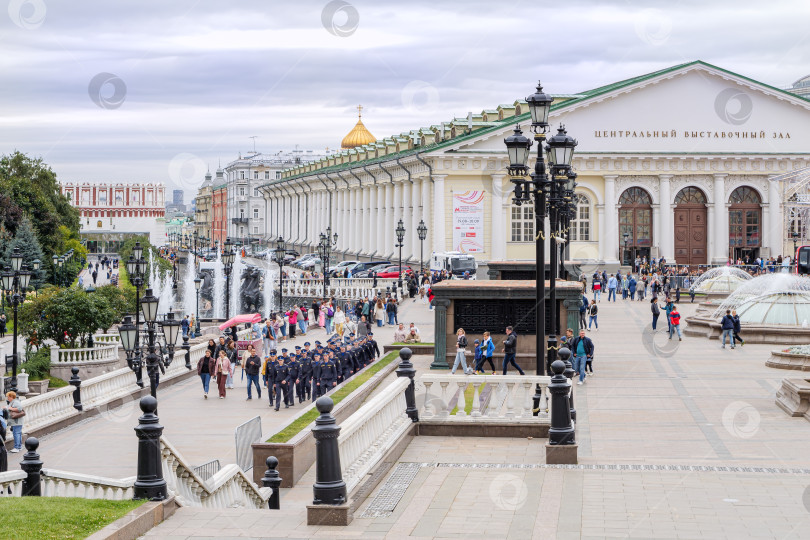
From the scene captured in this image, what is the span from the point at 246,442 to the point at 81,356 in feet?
68.1

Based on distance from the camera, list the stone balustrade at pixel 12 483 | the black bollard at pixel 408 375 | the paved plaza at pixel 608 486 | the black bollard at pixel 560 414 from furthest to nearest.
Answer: the black bollard at pixel 408 375
the black bollard at pixel 560 414
the stone balustrade at pixel 12 483
the paved plaza at pixel 608 486

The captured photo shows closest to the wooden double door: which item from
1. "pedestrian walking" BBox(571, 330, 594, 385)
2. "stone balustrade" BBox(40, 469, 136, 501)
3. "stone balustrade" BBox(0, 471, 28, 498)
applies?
"pedestrian walking" BBox(571, 330, 594, 385)

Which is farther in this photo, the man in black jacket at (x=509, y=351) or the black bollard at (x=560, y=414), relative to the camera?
the man in black jacket at (x=509, y=351)

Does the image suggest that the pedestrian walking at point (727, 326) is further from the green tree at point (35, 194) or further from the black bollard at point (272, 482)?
the green tree at point (35, 194)

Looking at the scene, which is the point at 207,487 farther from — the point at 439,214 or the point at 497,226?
the point at 497,226

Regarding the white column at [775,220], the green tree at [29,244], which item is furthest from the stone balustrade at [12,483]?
the white column at [775,220]

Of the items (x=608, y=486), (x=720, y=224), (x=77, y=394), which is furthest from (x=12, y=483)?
(x=720, y=224)

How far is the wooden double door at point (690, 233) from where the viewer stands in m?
69.3

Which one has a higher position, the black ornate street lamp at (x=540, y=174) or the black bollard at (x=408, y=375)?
the black ornate street lamp at (x=540, y=174)

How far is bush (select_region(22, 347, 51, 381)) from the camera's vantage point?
34.2 metres

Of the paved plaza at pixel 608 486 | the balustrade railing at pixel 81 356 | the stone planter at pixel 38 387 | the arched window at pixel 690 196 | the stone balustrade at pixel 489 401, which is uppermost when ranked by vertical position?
the arched window at pixel 690 196

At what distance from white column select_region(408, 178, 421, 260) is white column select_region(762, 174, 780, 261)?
21418 millimetres

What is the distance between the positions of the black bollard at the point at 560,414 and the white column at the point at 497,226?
173 feet

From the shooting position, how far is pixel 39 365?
34.8 meters
